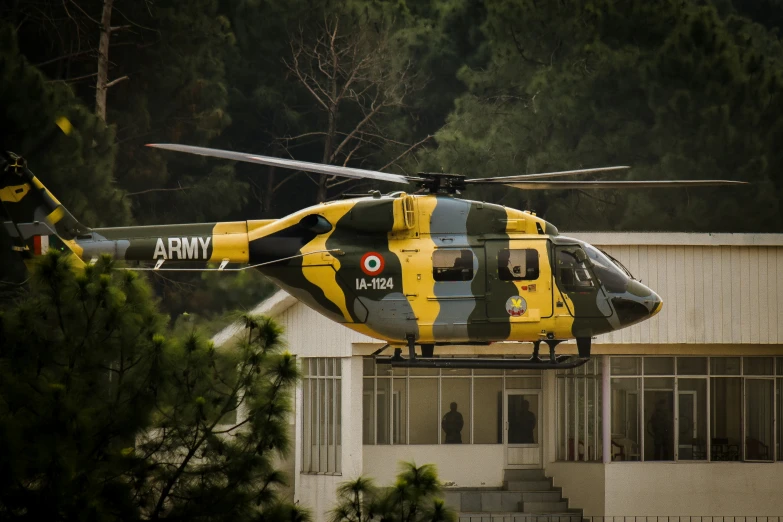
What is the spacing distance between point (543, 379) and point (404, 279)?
14034 mm

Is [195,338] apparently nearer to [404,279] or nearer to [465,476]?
[404,279]

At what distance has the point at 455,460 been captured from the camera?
3152 cm

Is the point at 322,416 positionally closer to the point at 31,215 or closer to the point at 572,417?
the point at 572,417

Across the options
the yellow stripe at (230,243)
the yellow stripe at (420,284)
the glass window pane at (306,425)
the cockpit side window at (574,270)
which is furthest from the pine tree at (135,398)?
the glass window pane at (306,425)

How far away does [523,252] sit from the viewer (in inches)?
725

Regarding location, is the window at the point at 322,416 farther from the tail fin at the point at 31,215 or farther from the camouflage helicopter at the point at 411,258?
the tail fin at the point at 31,215

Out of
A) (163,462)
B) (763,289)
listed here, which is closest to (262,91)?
(763,289)

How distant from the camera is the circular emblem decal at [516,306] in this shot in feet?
59.9

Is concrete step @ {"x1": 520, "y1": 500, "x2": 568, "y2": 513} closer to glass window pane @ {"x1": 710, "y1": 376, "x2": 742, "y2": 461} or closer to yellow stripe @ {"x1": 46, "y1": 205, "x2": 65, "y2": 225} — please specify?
glass window pane @ {"x1": 710, "y1": 376, "x2": 742, "y2": 461}

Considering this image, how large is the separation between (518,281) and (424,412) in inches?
543

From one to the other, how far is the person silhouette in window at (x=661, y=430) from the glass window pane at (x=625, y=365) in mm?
852

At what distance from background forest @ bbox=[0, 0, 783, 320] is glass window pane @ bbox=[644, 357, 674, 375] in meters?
12.1

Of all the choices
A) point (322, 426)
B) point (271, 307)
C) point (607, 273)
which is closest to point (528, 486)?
point (322, 426)

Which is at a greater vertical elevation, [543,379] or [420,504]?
[543,379]
